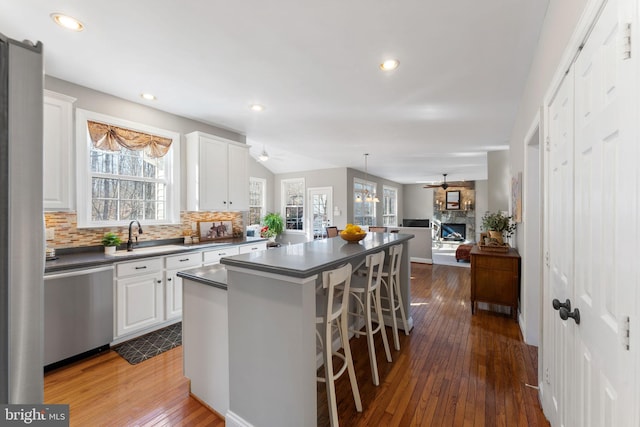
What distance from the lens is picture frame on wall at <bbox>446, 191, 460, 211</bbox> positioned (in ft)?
37.8

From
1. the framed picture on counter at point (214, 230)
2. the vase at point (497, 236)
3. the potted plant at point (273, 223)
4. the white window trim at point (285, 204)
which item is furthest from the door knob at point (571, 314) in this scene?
the white window trim at point (285, 204)

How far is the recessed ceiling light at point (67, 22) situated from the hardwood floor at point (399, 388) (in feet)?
8.90

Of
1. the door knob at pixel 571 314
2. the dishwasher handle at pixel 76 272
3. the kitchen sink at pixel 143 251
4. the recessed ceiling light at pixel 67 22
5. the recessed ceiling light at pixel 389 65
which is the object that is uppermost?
the recessed ceiling light at pixel 67 22

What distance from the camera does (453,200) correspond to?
1161 cm

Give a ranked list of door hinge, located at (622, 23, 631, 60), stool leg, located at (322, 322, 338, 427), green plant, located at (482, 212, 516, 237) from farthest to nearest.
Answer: green plant, located at (482, 212, 516, 237)
stool leg, located at (322, 322, 338, 427)
door hinge, located at (622, 23, 631, 60)

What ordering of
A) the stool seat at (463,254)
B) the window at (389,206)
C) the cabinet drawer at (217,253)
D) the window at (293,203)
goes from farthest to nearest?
the window at (389,206), the window at (293,203), the stool seat at (463,254), the cabinet drawer at (217,253)

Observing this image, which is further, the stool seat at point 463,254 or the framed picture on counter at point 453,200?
the framed picture on counter at point 453,200

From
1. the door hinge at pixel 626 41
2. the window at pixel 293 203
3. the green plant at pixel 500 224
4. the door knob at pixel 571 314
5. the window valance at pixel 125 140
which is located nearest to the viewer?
the door hinge at pixel 626 41

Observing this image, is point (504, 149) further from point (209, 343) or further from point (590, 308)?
point (209, 343)

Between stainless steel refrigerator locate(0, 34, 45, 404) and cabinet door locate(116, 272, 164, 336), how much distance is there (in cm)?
205

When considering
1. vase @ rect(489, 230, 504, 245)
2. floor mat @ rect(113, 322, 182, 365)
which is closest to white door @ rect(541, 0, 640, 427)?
vase @ rect(489, 230, 504, 245)

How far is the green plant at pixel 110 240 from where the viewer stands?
3.04 m

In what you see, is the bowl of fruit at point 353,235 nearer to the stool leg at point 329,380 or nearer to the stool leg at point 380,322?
the stool leg at point 380,322

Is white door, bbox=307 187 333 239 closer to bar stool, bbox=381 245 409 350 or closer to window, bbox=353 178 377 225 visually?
window, bbox=353 178 377 225
